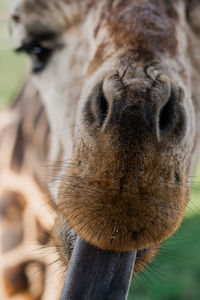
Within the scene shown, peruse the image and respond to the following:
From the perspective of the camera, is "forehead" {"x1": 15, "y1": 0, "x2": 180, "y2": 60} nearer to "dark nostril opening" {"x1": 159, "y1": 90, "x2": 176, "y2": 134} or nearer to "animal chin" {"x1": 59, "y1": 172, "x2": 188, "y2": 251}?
"dark nostril opening" {"x1": 159, "y1": 90, "x2": 176, "y2": 134}

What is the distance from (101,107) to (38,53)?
3.14ft

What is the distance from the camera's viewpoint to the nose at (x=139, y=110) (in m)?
1.09

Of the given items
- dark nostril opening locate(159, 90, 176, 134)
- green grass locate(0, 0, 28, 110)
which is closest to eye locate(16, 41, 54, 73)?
dark nostril opening locate(159, 90, 176, 134)

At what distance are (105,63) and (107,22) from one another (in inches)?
10.6

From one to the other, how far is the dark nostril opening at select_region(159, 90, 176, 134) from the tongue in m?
0.37

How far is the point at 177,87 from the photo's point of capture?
1289 millimetres

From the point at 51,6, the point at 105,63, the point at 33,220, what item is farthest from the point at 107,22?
the point at 33,220

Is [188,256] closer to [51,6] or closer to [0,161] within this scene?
[0,161]

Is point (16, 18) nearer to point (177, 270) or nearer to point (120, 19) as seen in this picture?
point (120, 19)

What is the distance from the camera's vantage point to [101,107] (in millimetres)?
1203

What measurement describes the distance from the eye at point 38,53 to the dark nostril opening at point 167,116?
96 centimetres

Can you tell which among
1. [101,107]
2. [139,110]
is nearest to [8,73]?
[101,107]

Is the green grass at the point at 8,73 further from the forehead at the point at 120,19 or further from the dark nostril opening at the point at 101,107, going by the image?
the dark nostril opening at the point at 101,107

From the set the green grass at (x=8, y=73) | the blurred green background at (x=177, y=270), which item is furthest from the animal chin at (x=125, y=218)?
the green grass at (x=8, y=73)
